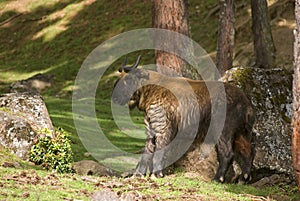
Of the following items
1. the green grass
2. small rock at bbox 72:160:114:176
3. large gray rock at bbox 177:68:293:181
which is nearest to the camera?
the green grass

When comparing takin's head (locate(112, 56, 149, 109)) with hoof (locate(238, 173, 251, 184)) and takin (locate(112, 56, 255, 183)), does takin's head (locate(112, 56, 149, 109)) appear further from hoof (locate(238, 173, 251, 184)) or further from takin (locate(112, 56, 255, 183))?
hoof (locate(238, 173, 251, 184))

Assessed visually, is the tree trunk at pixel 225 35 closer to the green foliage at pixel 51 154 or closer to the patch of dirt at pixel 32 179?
→ the green foliage at pixel 51 154

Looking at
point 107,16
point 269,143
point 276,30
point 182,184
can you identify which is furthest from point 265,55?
point 107,16

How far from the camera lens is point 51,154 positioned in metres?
13.0

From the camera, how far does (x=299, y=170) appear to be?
9492 millimetres

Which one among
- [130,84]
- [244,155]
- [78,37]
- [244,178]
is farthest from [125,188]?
[78,37]

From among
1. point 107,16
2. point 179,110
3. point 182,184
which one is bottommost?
point 182,184

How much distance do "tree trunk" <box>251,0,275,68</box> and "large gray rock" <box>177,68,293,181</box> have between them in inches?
420

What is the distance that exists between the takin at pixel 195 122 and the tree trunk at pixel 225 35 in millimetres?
9562

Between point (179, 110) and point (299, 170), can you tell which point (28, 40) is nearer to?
point (179, 110)

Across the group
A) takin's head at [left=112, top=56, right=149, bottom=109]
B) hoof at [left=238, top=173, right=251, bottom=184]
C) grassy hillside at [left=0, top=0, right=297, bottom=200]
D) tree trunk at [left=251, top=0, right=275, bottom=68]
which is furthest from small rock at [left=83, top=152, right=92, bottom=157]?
tree trunk at [left=251, top=0, right=275, bottom=68]

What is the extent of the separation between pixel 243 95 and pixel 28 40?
30.2 m

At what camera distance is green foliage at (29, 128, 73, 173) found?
42.3 feet

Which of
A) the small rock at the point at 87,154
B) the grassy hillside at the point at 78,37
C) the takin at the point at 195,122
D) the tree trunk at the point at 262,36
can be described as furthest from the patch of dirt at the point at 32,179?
Result: the tree trunk at the point at 262,36
